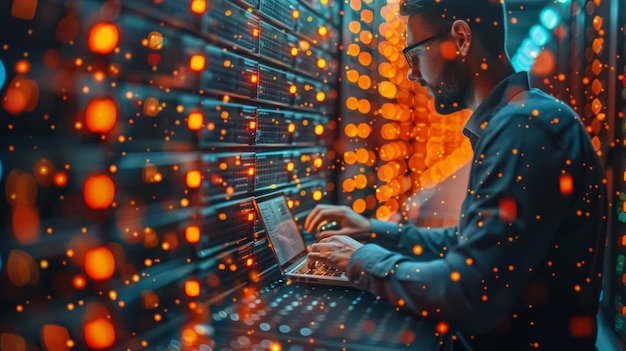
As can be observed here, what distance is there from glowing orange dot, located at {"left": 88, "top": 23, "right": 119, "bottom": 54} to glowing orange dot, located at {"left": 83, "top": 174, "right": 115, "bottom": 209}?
26cm

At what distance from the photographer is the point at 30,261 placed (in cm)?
100

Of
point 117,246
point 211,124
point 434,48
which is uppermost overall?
point 434,48

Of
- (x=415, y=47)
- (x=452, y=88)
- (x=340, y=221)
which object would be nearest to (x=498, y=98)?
(x=452, y=88)

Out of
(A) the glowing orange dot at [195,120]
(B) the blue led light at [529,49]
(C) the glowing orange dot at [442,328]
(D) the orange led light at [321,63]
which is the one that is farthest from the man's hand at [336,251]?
(B) the blue led light at [529,49]

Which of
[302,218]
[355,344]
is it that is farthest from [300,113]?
[355,344]

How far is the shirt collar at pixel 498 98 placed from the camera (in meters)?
1.53

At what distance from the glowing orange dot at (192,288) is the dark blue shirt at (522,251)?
1.43 ft

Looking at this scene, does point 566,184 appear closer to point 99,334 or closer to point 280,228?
point 280,228

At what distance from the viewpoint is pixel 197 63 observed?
1.53m

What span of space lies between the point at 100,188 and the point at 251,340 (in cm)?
50

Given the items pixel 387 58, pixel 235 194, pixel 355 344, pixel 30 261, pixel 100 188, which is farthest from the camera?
pixel 387 58

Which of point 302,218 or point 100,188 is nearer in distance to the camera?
point 100,188

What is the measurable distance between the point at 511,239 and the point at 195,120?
88cm

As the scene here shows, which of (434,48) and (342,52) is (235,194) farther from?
(342,52)
